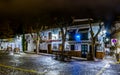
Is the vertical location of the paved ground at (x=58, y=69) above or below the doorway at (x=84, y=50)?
below

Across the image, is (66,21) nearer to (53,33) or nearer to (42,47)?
(53,33)

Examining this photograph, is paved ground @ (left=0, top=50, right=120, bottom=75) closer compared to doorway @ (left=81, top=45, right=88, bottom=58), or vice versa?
paved ground @ (left=0, top=50, right=120, bottom=75)

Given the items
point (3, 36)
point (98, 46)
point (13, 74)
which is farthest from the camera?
point (3, 36)

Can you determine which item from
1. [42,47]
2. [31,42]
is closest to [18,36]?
[31,42]

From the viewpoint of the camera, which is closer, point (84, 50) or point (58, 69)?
point (58, 69)

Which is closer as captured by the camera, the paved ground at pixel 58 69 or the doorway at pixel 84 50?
the paved ground at pixel 58 69

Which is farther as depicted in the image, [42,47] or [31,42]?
[31,42]

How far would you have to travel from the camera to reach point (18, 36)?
58719 millimetres

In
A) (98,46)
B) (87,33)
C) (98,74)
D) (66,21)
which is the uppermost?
(66,21)

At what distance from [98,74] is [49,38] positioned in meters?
30.1

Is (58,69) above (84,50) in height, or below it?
below

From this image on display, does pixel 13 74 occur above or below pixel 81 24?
below

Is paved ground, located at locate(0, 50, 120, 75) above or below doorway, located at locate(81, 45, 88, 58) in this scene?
below

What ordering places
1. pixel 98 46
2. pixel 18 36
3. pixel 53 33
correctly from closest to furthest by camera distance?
pixel 98 46 < pixel 53 33 < pixel 18 36
